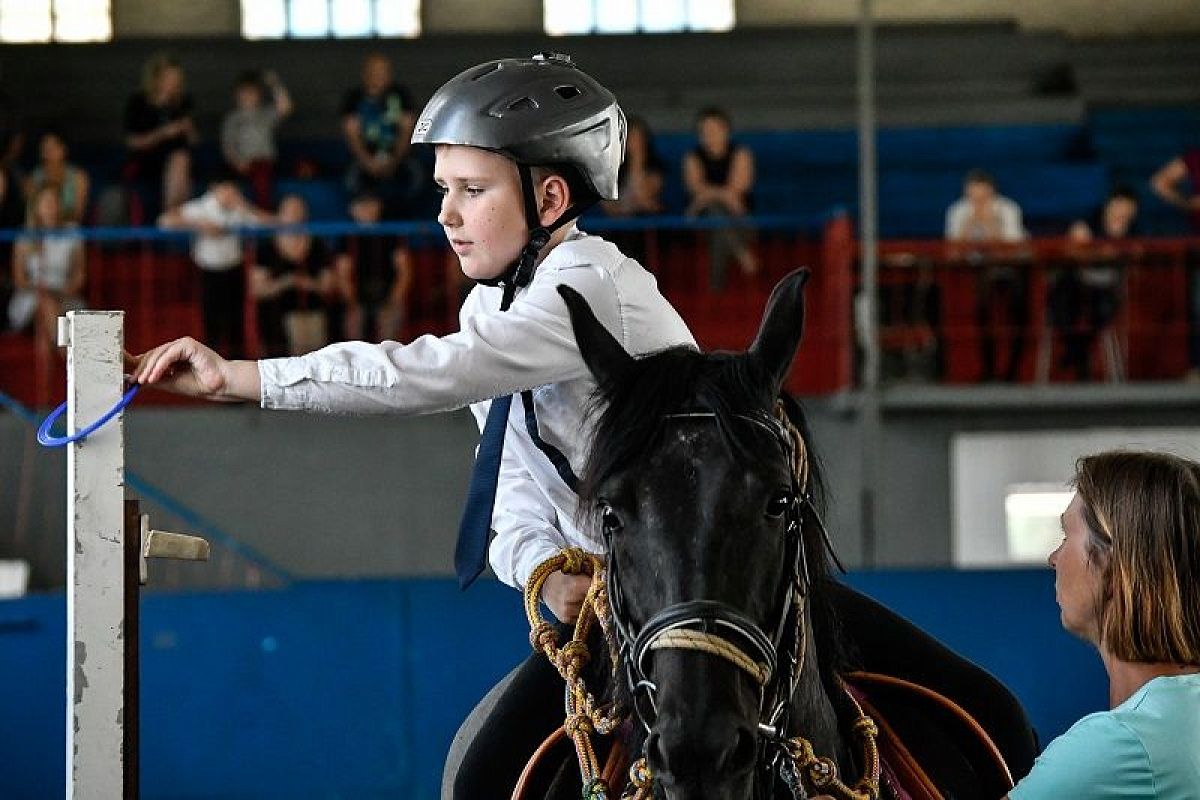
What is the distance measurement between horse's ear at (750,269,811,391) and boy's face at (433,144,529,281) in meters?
0.58

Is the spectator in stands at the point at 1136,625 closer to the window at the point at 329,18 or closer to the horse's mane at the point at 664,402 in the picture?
the horse's mane at the point at 664,402

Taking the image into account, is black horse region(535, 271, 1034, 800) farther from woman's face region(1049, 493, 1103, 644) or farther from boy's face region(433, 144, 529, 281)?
boy's face region(433, 144, 529, 281)

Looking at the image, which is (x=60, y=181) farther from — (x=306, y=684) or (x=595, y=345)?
(x=595, y=345)

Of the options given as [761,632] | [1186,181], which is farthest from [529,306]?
[1186,181]

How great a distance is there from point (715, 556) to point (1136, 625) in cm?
50

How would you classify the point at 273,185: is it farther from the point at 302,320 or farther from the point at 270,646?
the point at 270,646

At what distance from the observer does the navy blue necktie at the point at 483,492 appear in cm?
285

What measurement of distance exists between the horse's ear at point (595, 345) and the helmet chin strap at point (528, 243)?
1.45 ft

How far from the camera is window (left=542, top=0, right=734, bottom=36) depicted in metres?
15.2

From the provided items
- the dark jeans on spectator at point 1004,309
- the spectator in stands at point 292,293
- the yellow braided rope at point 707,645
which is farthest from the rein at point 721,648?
the dark jeans on spectator at point 1004,309

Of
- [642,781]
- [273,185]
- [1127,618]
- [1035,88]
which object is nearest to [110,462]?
→ [642,781]

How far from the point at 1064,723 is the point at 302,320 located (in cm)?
518

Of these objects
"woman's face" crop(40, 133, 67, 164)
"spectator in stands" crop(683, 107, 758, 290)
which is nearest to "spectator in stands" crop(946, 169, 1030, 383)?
"spectator in stands" crop(683, 107, 758, 290)

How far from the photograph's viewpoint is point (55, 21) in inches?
591
